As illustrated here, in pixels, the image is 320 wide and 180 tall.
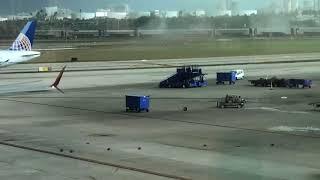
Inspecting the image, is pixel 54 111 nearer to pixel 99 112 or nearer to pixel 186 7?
pixel 99 112

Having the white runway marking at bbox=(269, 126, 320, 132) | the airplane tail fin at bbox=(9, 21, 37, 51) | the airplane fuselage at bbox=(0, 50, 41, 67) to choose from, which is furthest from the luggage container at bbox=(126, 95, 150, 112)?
the airplane tail fin at bbox=(9, 21, 37, 51)

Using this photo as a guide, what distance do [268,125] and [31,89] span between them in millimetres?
13589

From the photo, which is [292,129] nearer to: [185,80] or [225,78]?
[185,80]

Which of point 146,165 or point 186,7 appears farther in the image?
point 186,7

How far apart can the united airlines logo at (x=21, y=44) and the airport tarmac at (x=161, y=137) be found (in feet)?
86.0

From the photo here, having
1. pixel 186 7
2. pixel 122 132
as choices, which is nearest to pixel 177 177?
pixel 186 7

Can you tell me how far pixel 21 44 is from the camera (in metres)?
74.3

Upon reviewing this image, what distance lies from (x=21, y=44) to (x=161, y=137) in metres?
51.9

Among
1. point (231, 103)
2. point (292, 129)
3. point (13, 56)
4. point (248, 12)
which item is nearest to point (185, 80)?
point (231, 103)

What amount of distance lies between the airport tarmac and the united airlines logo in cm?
2623

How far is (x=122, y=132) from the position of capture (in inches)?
1096

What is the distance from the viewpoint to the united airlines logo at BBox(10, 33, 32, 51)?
2894 inches

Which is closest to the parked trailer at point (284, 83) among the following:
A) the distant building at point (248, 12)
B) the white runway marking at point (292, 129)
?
the white runway marking at point (292, 129)

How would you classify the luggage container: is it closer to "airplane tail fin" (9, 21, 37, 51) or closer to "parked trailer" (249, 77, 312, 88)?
"parked trailer" (249, 77, 312, 88)
